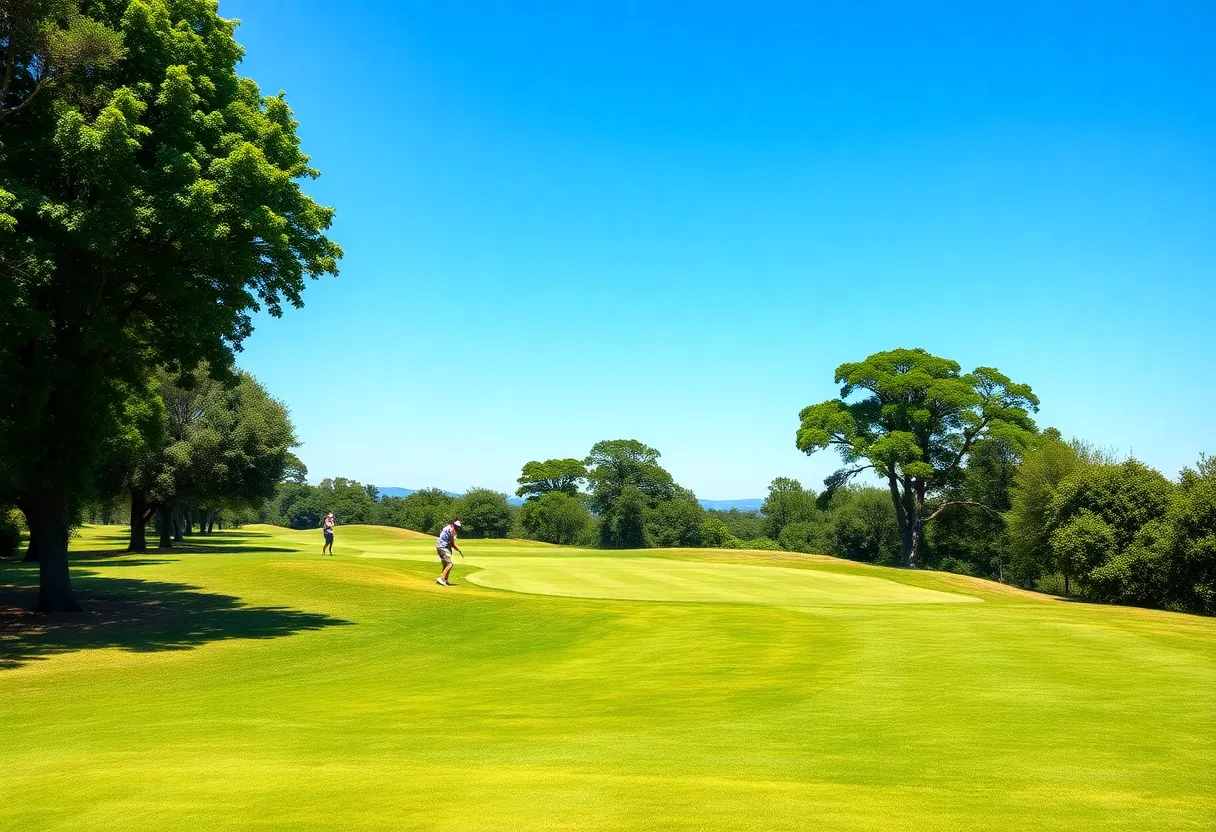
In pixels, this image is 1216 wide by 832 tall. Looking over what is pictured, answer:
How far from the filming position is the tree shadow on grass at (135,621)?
61.0ft

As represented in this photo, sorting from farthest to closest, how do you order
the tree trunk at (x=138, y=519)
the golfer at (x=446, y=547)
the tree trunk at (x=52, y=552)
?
1. the tree trunk at (x=138, y=519)
2. the golfer at (x=446, y=547)
3. the tree trunk at (x=52, y=552)

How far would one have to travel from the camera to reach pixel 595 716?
35.8 feet

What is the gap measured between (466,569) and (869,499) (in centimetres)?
8010

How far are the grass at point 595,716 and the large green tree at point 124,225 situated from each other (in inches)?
217

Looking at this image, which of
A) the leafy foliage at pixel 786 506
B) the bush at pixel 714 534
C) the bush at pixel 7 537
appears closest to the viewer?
the bush at pixel 7 537

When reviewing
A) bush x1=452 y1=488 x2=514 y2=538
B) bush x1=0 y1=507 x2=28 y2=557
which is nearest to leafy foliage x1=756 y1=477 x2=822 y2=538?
bush x1=452 y1=488 x2=514 y2=538

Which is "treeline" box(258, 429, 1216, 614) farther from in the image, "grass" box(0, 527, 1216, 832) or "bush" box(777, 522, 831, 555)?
"grass" box(0, 527, 1216, 832)

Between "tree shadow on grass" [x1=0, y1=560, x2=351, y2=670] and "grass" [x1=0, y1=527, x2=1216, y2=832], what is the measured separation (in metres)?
0.16

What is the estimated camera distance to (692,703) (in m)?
11.7

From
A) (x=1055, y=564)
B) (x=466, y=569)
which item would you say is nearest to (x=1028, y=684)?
(x=466, y=569)

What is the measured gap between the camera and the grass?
20.5 ft

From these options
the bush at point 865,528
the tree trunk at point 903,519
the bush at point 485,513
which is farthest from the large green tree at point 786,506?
the tree trunk at point 903,519

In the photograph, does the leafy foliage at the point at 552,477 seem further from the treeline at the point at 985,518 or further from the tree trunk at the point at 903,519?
the tree trunk at the point at 903,519

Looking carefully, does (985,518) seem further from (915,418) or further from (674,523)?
(674,523)
